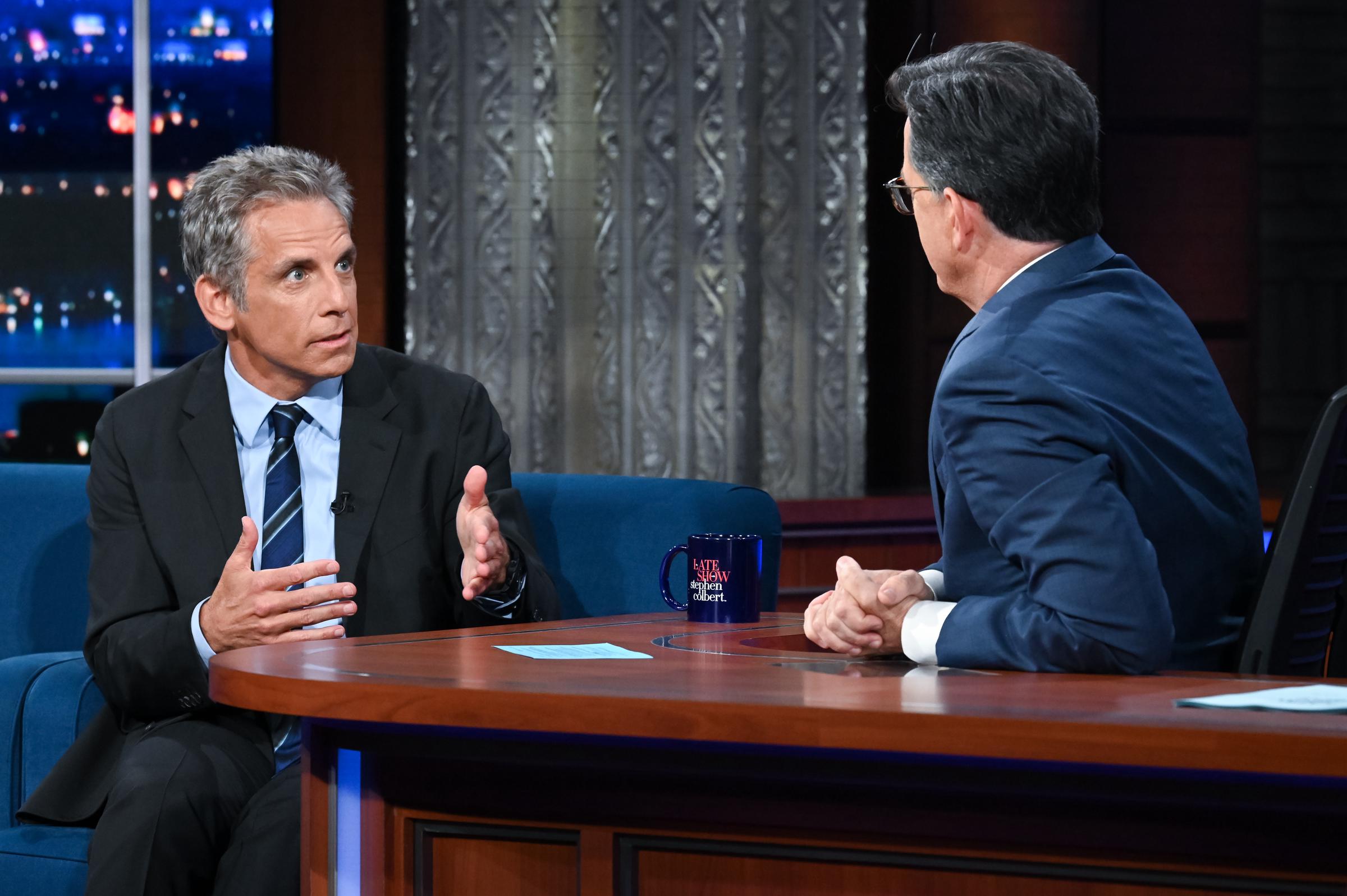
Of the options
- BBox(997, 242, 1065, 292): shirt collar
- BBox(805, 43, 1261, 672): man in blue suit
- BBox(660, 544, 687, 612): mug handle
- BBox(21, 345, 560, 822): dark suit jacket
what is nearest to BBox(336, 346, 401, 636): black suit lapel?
BBox(21, 345, 560, 822): dark suit jacket

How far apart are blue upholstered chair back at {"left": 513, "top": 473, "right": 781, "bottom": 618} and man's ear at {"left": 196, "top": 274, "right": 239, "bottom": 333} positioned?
588 millimetres

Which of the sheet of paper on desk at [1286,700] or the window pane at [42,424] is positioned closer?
the sheet of paper on desk at [1286,700]

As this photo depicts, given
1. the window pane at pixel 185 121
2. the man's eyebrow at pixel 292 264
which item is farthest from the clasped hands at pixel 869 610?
the window pane at pixel 185 121

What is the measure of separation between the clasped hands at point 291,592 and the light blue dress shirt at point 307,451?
0.82 ft

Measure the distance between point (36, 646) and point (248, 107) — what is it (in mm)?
1766

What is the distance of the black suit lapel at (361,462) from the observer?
2172 mm

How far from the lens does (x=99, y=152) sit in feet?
12.5

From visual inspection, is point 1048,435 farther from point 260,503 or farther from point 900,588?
point 260,503

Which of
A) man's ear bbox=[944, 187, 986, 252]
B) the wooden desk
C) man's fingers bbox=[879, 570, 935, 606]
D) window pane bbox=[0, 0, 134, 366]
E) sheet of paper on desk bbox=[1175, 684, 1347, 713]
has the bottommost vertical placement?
the wooden desk

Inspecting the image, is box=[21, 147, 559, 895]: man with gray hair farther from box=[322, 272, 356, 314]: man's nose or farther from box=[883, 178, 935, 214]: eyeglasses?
box=[883, 178, 935, 214]: eyeglasses

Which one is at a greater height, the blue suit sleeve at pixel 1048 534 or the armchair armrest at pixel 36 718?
the blue suit sleeve at pixel 1048 534

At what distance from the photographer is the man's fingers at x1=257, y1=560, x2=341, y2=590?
1756mm

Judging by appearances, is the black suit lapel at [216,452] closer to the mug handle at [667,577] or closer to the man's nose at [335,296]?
the man's nose at [335,296]

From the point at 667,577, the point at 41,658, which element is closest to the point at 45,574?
the point at 41,658
